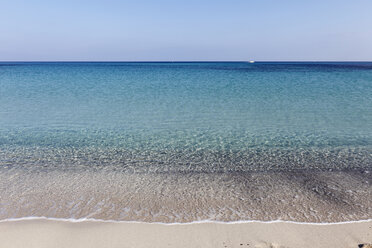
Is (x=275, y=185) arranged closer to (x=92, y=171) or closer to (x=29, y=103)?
(x=92, y=171)

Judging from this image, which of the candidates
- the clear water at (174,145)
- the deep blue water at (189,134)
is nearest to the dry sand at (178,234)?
the clear water at (174,145)

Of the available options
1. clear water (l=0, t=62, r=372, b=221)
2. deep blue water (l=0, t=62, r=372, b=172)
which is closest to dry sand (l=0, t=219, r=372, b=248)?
clear water (l=0, t=62, r=372, b=221)

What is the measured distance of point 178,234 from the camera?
4582 mm

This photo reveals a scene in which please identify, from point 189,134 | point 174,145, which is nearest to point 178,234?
point 174,145

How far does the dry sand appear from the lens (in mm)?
4332

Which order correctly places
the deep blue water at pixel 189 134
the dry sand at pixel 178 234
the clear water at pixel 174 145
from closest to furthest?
1. the dry sand at pixel 178 234
2. the clear water at pixel 174 145
3. the deep blue water at pixel 189 134

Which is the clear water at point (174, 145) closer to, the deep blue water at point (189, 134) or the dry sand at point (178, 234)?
the deep blue water at point (189, 134)

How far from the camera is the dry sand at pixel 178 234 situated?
14.2ft

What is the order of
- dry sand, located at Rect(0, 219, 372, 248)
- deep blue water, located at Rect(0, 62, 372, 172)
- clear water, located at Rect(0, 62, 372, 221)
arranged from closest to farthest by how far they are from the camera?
dry sand, located at Rect(0, 219, 372, 248) < clear water, located at Rect(0, 62, 372, 221) < deep blue water, located at Rect(0, 62, 372, 172)

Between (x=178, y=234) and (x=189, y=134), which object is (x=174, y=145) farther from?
(x=178, y=234)

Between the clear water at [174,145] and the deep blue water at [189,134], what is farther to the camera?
the deep blue water at [189,134]

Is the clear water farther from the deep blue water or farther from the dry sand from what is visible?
the dry sand

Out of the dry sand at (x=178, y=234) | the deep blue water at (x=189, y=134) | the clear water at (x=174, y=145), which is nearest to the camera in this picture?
the dry sand at (x=178, y=234)

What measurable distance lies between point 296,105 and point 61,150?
12.9m
